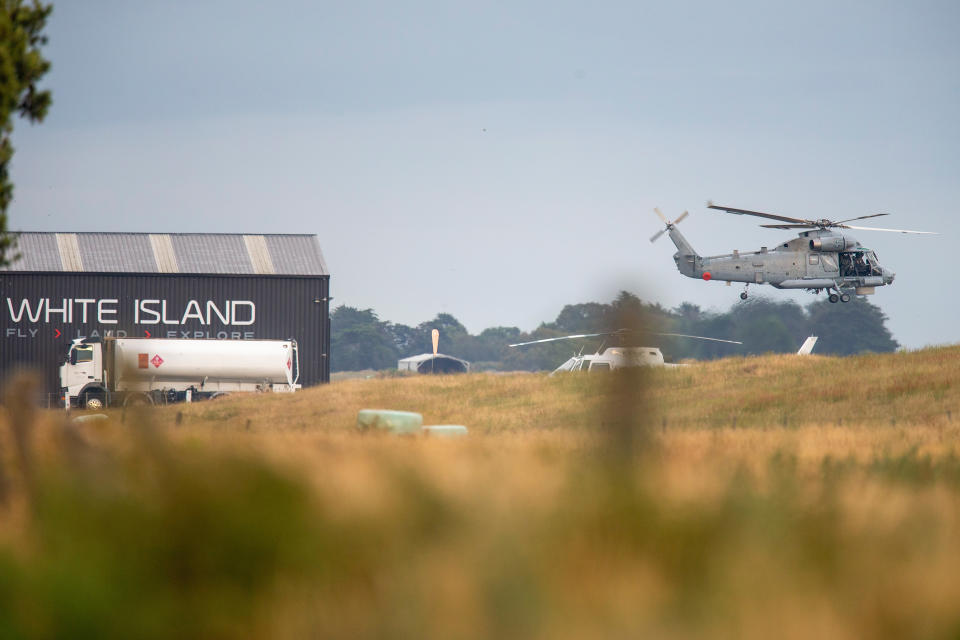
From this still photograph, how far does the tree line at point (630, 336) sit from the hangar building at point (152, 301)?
45.1 ft

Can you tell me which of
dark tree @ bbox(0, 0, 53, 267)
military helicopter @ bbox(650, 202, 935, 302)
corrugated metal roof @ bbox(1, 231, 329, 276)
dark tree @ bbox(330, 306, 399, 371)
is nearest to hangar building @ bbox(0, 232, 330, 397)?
corrugated metal roof @ bbox(1, 231, 329, 276)

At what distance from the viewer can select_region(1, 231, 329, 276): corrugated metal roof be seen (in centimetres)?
4919

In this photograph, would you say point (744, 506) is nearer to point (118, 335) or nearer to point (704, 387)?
point (704, 387)

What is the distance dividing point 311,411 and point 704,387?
13.8m

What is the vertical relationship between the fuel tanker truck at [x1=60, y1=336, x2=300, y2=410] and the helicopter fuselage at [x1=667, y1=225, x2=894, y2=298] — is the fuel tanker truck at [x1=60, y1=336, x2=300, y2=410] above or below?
below

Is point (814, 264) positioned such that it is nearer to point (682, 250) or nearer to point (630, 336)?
point (682, 250)

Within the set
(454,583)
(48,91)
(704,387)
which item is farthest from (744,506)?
(704,387)

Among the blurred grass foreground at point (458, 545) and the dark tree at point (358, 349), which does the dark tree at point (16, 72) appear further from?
the dark tree at point (358, 349)

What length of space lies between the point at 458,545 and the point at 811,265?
3951 cm

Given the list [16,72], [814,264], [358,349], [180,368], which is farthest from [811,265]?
[358,349]

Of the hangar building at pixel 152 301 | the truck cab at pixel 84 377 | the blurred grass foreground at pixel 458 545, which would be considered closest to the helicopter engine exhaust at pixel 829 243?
the hangar building at pixel 152 301

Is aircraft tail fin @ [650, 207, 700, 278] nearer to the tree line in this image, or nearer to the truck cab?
the tree line

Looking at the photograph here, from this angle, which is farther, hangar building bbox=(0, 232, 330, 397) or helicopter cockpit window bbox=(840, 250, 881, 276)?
hangar building bbox=(0, 232, 330, 397)

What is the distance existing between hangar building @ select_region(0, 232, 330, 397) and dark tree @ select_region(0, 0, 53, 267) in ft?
110
